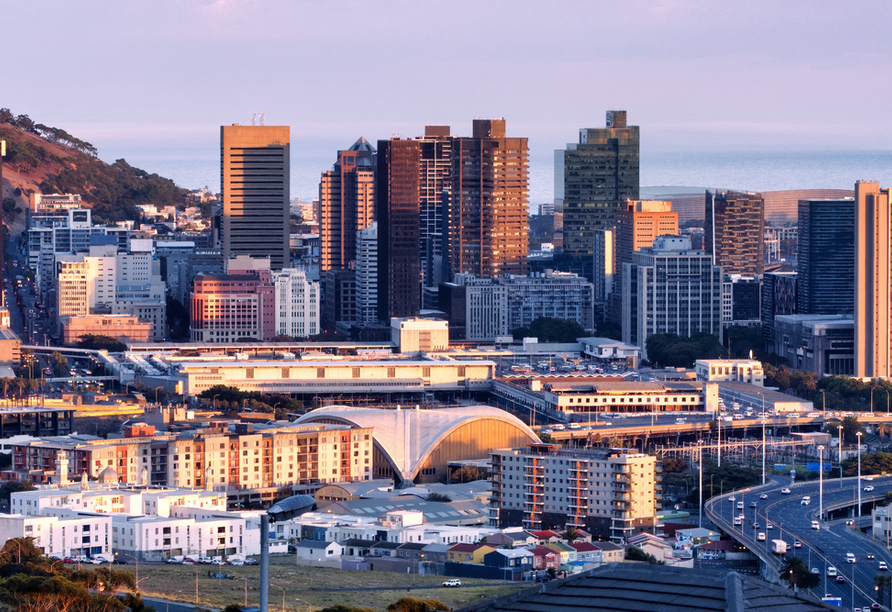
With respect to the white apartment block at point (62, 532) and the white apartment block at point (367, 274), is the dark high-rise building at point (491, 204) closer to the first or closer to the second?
the white apartment block at point (367, 274)

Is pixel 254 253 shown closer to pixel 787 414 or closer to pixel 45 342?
pixel 45 342

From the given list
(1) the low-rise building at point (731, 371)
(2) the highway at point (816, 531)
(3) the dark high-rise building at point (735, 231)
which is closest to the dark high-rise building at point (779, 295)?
(3) the dark high-rise building at point (735, 231)

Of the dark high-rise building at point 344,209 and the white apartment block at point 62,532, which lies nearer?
the white apartment block at point 62,532

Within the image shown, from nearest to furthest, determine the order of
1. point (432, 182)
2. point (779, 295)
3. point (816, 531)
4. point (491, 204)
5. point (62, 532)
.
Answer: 1. point (62, 532)
2. point (816, 531)
3. point (779, 295)
4. point (491, 204)
5. point (432, 182)

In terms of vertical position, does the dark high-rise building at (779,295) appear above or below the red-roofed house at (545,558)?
above

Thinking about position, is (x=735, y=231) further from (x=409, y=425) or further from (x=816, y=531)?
(x=816, y=531)

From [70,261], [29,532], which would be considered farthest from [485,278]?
[29,532]

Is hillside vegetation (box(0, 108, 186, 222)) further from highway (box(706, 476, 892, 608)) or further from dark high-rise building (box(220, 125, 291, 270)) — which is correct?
highway (box(706, 476, 892, 608))

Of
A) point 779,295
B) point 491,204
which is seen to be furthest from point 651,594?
point 491,204
